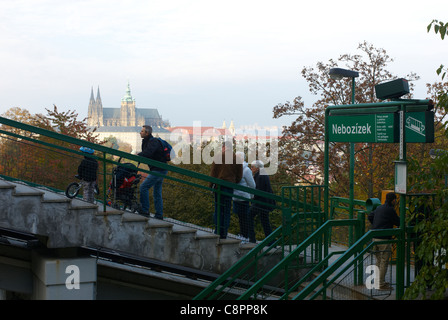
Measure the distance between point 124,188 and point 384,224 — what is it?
4.06 meters

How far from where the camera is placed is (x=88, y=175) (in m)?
9.26

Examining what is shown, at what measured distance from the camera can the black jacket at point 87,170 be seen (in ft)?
30.3

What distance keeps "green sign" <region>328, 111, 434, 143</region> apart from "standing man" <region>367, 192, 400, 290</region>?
30.8 inches

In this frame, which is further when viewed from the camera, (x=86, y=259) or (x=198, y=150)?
(x=198, y=150)

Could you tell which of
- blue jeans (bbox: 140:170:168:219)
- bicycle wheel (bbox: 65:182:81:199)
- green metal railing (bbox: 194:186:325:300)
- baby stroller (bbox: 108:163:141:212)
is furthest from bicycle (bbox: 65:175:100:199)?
green metal railing (bbox: 194:186:325:300)

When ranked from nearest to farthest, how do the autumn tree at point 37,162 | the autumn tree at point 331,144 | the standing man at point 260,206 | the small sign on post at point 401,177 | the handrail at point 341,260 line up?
the handrail at point 341,260, the small sign on post at point 401,177, the autumn tree at point 37,162, the standing man at point 260,206, the autumn tree at point 331,144

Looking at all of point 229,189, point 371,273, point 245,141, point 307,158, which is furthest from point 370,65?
point 371,273

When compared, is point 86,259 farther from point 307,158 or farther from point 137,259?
point 307,158

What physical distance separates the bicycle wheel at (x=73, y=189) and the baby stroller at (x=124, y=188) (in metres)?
0.49

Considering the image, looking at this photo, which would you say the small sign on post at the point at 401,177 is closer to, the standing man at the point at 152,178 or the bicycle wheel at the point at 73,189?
the standing man at the point at 152,178

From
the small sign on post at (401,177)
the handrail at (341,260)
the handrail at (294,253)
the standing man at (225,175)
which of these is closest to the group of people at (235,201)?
the standing man at (225,175)
